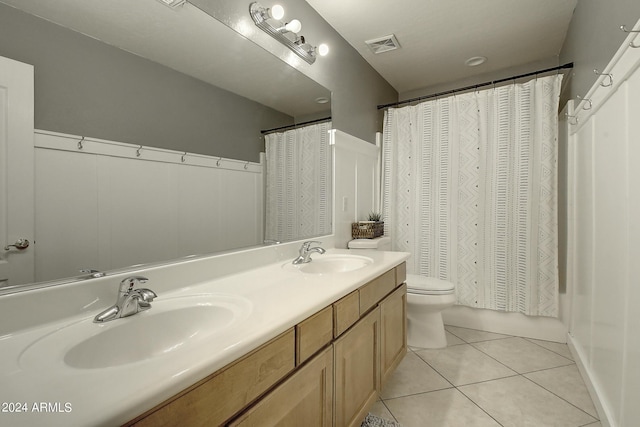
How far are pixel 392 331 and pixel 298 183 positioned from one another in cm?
98

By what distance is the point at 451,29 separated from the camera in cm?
221

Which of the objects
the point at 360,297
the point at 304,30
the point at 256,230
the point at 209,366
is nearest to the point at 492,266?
the point at 360,297

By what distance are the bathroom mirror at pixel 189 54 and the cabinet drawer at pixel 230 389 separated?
564mm

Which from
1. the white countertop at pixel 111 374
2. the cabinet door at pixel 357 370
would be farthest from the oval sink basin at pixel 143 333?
the cabinet door at pixel 357 370

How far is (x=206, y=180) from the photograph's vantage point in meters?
1.26

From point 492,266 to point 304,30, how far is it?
2236 mm

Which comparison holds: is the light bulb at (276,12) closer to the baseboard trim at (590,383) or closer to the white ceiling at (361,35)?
the white ceiling at (361,35)

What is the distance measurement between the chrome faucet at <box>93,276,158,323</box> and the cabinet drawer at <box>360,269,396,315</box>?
80 centimetres

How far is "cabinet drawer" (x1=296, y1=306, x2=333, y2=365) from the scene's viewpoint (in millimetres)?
891

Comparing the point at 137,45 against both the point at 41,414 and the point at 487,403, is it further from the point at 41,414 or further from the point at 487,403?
the point at 487,403

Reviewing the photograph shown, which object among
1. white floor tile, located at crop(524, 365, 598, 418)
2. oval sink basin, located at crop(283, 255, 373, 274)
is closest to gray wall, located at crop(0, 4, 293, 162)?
oval sink basin, located at crop(283, 255, 373, 274)

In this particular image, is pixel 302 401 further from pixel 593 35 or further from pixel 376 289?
pixel 593 35

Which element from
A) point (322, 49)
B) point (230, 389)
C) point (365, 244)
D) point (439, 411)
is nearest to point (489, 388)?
point (439, 411)

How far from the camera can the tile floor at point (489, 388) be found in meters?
1.50
